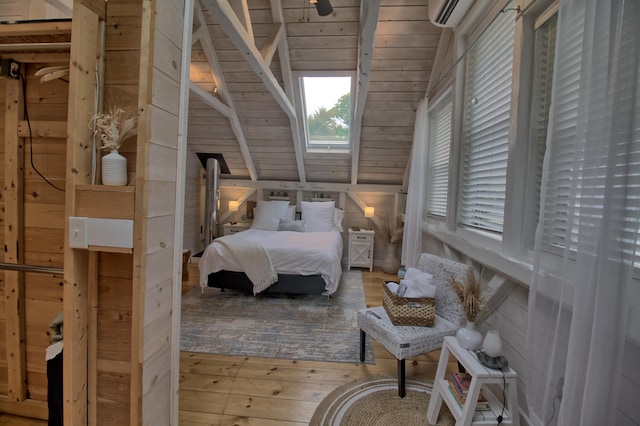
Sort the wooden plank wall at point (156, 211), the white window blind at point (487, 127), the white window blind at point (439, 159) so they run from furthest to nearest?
the white window blind at point (439, 159)
the white window blind at point (487, 127)
the wooden plank wall at point (156, 211)

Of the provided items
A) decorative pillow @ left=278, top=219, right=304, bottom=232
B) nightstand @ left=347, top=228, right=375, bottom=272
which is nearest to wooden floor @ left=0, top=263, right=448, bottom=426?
nightstand @ left=347, top=228, right=375, bottom=272

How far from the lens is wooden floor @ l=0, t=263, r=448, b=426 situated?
158 centimetres

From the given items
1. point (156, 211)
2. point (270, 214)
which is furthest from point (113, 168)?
point (270, 214)

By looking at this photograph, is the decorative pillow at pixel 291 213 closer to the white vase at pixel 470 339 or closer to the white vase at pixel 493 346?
the white vase at pixel 470 339

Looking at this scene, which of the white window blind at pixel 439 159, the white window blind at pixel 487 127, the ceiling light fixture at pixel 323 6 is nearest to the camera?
the white window blind at pixel 487 127

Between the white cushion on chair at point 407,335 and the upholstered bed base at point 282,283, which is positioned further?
the upholstered bed base at point 282,283

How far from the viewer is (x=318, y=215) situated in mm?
4723

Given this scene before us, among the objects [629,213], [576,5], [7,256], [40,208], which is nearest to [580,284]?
[629,213]

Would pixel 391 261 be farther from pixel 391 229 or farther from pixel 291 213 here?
pixel 291 213

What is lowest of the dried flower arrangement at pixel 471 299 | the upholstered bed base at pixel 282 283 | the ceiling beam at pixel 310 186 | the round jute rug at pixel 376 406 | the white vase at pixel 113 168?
the round jute rug at pixel 376 406

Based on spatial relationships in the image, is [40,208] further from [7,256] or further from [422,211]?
[422,211]

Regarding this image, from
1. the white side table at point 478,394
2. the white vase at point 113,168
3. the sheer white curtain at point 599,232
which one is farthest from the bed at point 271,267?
the sheer white curtain at point 599,232

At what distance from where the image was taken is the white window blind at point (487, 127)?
70.1 inches

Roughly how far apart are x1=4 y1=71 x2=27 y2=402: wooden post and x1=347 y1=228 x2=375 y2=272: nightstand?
3805 millimetres
